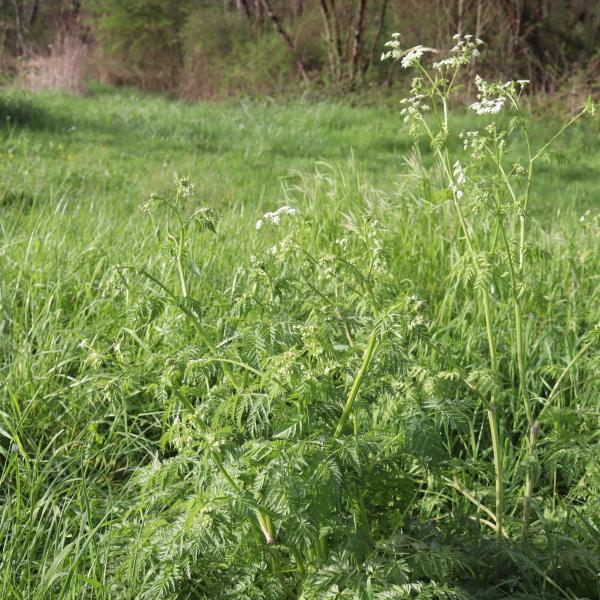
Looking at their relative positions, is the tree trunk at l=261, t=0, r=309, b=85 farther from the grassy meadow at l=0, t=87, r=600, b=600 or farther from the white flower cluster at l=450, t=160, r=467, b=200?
the white flower cluster at l=450, t=160, r=467, b=200

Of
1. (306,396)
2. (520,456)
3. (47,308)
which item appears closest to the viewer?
(306,396)

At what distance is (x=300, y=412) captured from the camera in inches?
75.0

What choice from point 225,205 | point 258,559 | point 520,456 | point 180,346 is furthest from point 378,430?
point 225,205

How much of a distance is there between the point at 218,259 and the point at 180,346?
0.84 metres

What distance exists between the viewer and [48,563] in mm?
2133

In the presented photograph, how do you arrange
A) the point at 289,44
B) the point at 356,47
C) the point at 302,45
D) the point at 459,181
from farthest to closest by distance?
the point at 302,45, the point at 289,44, the point at 356,47, the point at 459,181

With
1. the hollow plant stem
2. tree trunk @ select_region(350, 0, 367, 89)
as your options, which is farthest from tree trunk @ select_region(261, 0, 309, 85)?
the hollow plant stem

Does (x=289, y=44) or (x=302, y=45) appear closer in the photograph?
(x=289, y=44)

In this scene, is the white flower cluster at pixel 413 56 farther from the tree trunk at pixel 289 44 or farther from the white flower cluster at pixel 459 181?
the tree trunk at pixel 289 44

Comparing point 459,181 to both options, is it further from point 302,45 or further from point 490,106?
point 302,45

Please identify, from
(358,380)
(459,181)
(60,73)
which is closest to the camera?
(358,380)

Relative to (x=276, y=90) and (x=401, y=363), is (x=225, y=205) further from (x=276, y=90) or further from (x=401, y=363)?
(x=276, y=90)

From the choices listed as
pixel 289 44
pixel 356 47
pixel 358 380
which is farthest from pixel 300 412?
pixel 289 44

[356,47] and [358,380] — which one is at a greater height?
[358,380]
